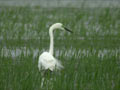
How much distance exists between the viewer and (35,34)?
43.6 ft

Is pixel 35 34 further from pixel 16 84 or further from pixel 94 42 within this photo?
pixel 16 84

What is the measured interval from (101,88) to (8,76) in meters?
1.79

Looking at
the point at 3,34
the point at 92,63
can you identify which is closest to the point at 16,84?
the point at 92,63

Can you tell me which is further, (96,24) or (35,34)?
(96,24)

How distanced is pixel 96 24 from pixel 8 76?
30.0ft

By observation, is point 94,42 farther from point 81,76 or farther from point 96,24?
point 81,76

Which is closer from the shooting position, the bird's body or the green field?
the green field

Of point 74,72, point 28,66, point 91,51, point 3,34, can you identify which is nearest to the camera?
point 74,72

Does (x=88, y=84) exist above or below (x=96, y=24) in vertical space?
below

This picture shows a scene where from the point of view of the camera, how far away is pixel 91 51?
31.1ft

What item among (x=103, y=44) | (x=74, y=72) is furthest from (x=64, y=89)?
(x=103, y=44)

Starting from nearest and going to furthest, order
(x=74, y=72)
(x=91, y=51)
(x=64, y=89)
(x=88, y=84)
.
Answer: (x=64, y=89) < (x=88, y=84) < (x=74, y=72) < (x=91, y=51)

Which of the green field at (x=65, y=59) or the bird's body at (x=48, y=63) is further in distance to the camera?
the bird's body at (x=48, y=63)

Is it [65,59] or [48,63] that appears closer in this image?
[48,63]
